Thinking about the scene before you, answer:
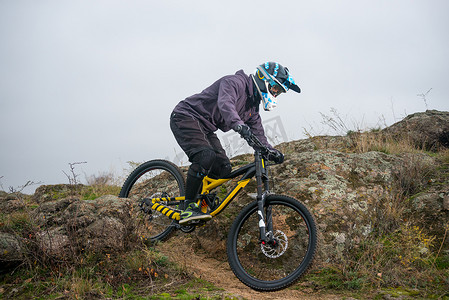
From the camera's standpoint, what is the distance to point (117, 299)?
3443mm

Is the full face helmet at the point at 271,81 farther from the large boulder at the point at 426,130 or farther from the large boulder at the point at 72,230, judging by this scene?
the large boulder at the point at 426,130

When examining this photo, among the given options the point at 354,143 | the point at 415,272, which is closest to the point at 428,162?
the point at 354,143

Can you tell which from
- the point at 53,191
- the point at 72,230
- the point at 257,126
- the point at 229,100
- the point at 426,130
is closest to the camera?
the point at 72,230

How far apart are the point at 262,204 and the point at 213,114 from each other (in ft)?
5.19

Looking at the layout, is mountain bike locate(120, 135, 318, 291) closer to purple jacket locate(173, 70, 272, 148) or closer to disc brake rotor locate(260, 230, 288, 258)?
disc brake rotor locate(260, 230, 288, 258)

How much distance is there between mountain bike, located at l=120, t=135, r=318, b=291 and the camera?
12.3 feet

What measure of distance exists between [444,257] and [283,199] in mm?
2222

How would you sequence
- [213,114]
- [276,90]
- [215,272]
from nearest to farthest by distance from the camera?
[215,272] < [276,90] < [213,114]

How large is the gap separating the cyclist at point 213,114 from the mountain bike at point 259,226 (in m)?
0.16

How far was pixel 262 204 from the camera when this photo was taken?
396 cm

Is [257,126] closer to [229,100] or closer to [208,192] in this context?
[229,100]

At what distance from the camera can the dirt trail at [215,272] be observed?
3846 mm

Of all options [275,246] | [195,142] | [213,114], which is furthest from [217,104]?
[275,246]

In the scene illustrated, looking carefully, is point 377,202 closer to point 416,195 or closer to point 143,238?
point 416,195
